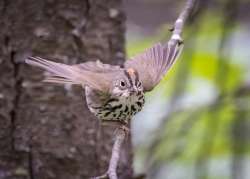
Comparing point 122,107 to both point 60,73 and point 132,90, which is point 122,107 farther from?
point 60,73

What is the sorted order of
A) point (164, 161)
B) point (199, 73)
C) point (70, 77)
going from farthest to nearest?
point (199, 73) → point (164, 161) → point (70, 77)

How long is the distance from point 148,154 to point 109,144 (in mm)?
530

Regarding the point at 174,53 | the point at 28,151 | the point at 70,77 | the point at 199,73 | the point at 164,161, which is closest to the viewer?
the point at 70,77

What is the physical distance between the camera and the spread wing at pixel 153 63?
2.31 metres

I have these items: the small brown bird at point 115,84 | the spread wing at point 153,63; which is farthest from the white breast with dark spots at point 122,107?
the spread wing at point 153,63

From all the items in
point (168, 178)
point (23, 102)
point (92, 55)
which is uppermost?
point (92, 55)

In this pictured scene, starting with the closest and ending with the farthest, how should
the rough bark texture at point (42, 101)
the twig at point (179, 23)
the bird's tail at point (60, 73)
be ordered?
the bird's tail at point (60, 73)
the twig at point (179, 23)
the rough bark texture at point (42, 101)

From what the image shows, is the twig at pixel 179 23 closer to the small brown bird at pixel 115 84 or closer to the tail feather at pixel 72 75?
the small brown bird at pixel 115 84

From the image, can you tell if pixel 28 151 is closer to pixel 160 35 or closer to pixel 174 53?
pixel 174 53

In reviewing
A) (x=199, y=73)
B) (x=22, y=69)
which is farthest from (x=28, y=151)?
(x=199, y=73)

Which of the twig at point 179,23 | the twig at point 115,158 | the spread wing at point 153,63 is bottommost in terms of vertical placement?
the twig at point 115,158

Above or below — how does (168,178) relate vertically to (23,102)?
below

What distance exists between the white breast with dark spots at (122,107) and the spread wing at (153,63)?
0.10 metres

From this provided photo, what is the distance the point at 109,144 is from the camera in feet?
8.95
